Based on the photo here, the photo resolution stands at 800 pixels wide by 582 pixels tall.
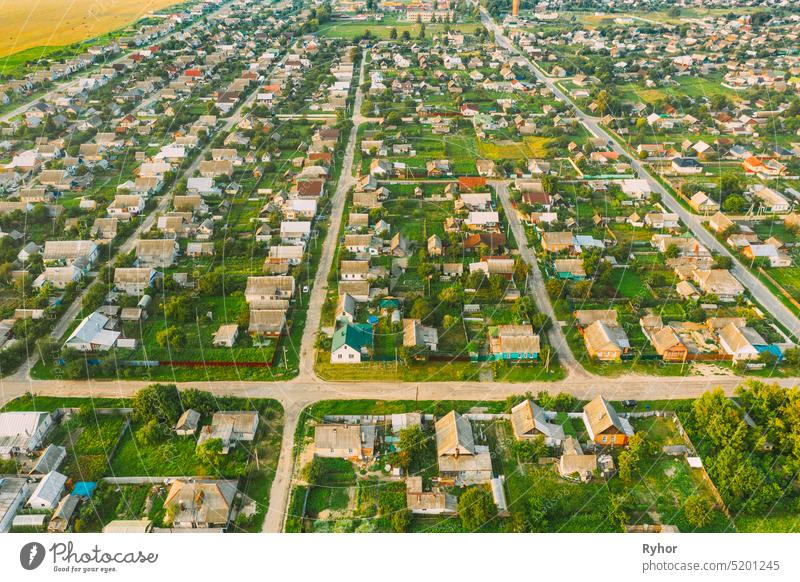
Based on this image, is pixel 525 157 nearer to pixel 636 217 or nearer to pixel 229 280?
pixel 636 217

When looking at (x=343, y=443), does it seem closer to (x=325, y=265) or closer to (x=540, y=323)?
(x=540, y=323)

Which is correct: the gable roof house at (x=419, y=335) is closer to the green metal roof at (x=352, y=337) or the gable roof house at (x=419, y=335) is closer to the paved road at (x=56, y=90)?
the green metal roof at (x=352, y=337)

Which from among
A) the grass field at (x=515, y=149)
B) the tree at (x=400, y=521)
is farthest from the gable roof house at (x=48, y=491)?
the grass field at (x=515, y=149)

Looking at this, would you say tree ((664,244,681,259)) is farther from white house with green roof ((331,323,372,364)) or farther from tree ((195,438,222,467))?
tree ((195,438,222,467))

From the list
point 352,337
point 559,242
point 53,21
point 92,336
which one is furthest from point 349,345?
point 53,21

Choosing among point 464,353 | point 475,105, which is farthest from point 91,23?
point 464,353

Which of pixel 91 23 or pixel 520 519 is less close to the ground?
pixel 91 23
